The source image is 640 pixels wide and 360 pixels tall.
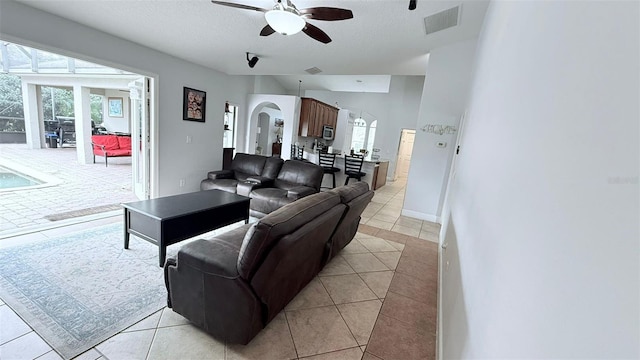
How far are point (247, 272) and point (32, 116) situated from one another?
37.4ft

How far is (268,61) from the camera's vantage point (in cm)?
468

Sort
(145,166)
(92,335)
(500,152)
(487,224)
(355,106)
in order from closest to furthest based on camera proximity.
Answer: (487,224), (500,152), (92,335), (145,166), (355,106)

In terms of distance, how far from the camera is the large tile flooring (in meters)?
1.62

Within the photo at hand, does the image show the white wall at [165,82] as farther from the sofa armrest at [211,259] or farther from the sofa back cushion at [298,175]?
the sofa armrest at [211,259]

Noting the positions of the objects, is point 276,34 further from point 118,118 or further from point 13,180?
point 118,118

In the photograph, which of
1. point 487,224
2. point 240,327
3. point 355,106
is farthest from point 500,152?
point 355,106

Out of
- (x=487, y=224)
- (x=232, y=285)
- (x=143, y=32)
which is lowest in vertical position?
(x=232, y=285)

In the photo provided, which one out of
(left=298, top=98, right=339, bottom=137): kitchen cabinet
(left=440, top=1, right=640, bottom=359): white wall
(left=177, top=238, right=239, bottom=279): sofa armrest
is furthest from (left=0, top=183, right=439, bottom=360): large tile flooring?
(left=298, top=98, right=339, bottom=137): kitchen cabinet

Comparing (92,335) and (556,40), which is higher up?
(556,40)

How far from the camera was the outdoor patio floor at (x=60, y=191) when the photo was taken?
3355 mm

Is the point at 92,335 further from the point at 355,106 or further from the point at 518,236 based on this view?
the point at 355,106

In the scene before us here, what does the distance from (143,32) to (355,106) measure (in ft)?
24.6

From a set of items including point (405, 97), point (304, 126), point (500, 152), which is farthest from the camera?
point (405, 97)

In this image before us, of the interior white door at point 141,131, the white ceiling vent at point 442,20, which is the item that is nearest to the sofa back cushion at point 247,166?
the interior white door at point 141,131
